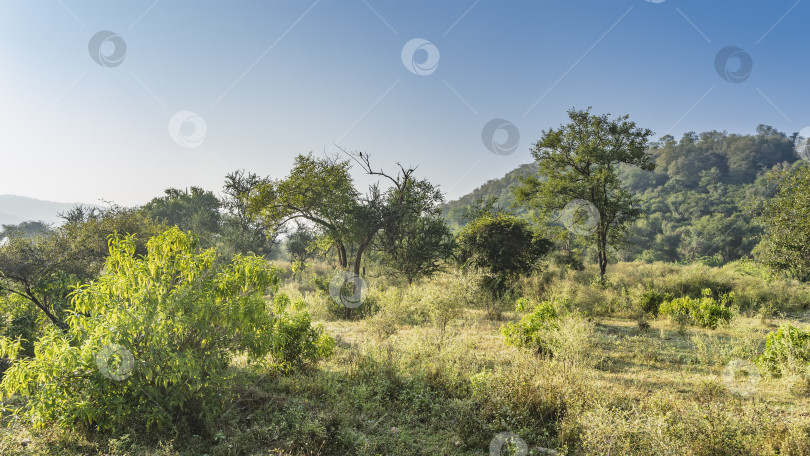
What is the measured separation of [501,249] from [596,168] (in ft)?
25.2

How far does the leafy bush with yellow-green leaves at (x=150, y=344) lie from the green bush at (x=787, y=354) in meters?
9.02

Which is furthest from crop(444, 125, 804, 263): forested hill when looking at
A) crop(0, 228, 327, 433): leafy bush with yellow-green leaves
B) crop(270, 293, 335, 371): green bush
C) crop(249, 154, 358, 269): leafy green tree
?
crop(0, 228, 327, 433): leafy bush with yellow-green leaves

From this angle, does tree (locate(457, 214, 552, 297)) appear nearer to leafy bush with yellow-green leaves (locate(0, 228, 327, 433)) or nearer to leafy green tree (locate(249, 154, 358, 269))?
leafy green tree (locate(249, 154, 358, 269))

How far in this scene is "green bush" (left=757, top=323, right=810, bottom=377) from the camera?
6.18 meters

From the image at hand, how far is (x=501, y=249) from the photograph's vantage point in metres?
17.2

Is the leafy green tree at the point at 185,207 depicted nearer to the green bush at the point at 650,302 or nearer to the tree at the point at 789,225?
the green bush at the point at 650,302

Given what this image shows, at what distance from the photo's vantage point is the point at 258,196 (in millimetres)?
14961

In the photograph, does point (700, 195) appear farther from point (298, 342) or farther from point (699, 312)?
point (298, 342)

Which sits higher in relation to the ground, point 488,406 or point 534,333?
point 534,333

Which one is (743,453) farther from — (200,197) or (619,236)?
(200,197)

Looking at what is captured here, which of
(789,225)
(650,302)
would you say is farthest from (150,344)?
(789,225)

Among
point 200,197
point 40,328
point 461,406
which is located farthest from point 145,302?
point 200,197

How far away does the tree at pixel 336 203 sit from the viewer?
15.5m

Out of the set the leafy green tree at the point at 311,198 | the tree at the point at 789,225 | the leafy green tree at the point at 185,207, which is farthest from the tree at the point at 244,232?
the tree at the point at 789,225
